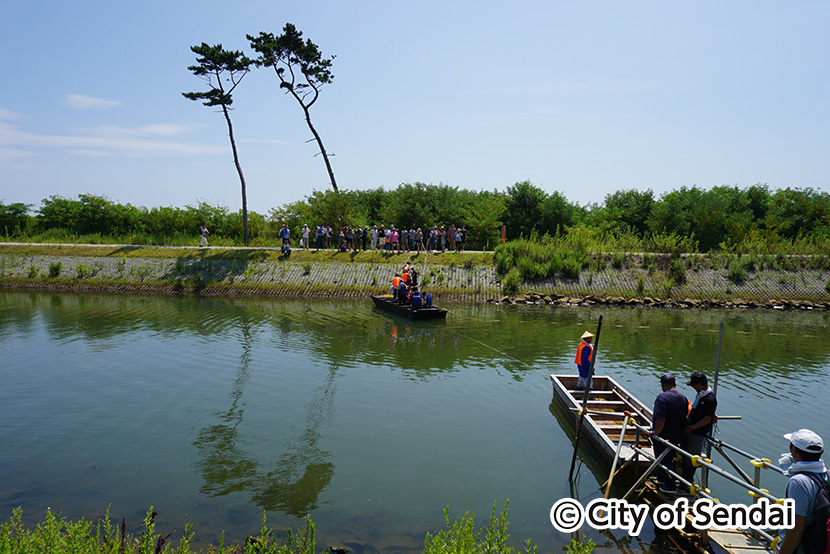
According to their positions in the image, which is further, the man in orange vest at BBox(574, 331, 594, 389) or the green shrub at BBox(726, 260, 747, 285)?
the green shrub at BBox(726, 260, 747, 285)

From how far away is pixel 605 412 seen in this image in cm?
1109

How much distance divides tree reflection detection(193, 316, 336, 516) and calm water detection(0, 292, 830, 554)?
0.04m

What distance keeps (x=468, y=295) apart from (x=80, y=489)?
2553 centimetres

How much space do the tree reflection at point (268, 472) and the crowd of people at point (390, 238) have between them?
26.3 metres

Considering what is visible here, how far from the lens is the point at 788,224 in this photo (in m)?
42.5

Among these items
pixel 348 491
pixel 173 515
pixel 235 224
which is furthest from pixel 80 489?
pixel 235 224

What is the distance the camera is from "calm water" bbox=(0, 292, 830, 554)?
8406 mm

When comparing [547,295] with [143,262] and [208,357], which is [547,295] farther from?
[143,262]

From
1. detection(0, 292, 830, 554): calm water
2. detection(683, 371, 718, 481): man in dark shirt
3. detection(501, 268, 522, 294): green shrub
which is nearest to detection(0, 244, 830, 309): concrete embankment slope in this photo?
detection(501, 268, 522, 294): green shrub

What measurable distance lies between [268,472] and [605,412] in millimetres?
6574

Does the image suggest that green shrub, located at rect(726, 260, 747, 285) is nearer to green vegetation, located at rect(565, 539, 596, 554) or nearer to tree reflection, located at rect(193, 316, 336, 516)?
tree reflection, located at rect(193, 316, 336, 516)

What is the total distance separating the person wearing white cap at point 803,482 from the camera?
4.69 meters

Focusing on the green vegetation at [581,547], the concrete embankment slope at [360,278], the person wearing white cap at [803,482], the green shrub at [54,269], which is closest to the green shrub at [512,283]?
the concrete embankment slope at [360,278]

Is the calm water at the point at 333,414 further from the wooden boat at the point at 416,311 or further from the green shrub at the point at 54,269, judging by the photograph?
the green shrub at the point at 54,269
